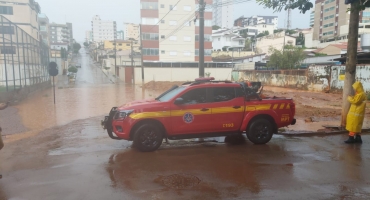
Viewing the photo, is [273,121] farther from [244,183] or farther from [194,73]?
[194,73]

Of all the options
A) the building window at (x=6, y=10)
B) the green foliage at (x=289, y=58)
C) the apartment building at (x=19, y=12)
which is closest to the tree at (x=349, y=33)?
the green foliage at (x=289, y=58)

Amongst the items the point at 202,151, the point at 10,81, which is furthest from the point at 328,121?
the point at 10,81

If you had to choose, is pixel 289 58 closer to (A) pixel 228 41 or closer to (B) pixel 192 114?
(B) pixel 192 114

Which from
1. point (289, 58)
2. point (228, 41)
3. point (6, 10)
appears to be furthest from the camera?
point (228, 41)

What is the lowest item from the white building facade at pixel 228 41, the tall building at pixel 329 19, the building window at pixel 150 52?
the building window at pixel 150 52

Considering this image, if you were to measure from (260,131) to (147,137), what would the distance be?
3.00m

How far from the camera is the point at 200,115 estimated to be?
7.34 meters

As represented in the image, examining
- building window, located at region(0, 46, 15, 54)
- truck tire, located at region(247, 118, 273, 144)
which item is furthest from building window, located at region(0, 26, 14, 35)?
truck tire, located at region(247, 118, 273, 144)

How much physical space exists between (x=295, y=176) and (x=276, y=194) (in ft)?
3.35

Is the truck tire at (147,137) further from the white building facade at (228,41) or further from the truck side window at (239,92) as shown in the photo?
the white building facade at (228,41)

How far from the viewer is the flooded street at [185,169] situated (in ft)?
15.8

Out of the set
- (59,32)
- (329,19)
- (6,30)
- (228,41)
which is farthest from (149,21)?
(59,32)

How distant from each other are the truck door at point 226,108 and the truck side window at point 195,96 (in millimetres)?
198

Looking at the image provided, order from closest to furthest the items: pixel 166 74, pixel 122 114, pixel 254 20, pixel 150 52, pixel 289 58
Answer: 1. pixel 122 114
2. pixel 289 58
3. pixel 166 74
4. pixel 150 52
5. pixel 254 20
